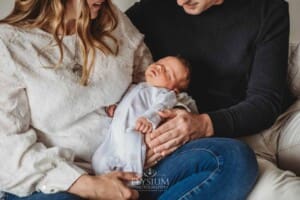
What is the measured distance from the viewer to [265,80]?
1.48 metres

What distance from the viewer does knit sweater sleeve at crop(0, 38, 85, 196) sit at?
119 centimetres

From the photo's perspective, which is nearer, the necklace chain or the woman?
the woman

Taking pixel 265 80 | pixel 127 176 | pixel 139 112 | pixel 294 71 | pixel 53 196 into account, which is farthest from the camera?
pixel 294 71

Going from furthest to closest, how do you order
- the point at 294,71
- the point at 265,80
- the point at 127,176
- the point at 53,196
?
the point at 294,71 → the point at 265,80 → the point at 127,176 → the point at 53,196

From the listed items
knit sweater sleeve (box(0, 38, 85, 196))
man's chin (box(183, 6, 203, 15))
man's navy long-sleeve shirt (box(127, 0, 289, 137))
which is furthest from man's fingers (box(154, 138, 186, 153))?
man's chin (box(183, 6, 203, 15))

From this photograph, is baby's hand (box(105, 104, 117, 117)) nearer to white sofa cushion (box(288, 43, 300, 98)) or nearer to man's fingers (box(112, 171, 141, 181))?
man's fingers (box(112, 171, 141, 181))

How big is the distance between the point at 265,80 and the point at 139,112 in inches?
16.6

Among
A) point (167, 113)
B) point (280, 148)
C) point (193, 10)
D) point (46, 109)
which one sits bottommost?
point (280, 148)

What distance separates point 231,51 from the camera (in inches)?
60.9

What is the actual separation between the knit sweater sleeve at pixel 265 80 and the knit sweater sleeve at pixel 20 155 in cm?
49

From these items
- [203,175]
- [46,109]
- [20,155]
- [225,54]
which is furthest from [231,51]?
[20,155]

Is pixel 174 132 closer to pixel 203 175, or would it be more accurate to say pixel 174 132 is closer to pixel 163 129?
pixel 163 129

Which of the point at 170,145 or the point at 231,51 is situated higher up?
the point at 231,51

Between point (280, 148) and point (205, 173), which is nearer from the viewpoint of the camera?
point (205, 173)
